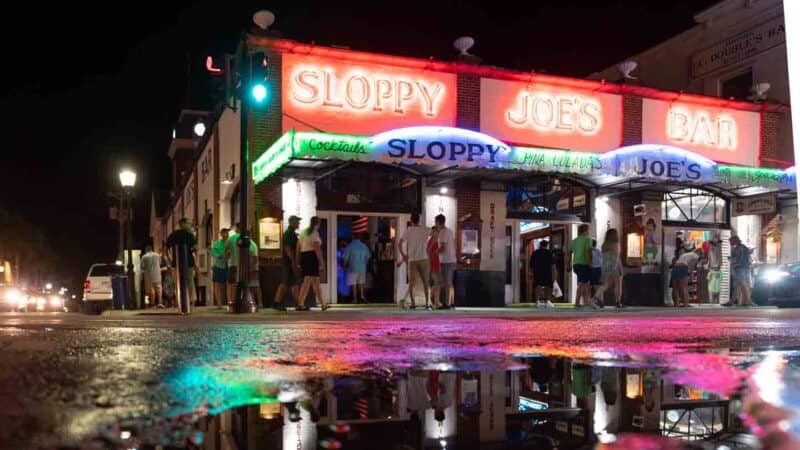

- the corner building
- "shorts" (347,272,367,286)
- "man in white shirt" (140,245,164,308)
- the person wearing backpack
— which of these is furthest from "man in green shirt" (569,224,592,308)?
"man in white shirt" (140,245,164,308)

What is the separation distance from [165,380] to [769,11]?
24434 mm

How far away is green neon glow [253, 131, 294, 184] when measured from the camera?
44.6 feet

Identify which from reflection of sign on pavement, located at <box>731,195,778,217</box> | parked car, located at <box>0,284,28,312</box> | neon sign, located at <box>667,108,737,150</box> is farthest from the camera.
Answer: parked car, located at <box>0,284,28,312</box>

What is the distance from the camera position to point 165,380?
3828mm

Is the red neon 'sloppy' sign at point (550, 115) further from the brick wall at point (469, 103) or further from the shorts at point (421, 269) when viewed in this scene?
the shorts at point (421, 269)

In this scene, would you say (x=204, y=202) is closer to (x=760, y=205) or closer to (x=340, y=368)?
(x=760, y=205)

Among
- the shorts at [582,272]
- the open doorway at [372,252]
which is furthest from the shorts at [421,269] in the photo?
the shorts at [582,272]

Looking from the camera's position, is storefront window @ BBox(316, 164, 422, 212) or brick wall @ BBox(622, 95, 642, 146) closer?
storefront window @ BBox(316, 164, 422, 212)

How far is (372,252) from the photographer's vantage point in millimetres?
17797

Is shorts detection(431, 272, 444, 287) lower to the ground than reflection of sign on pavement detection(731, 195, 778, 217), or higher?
lower

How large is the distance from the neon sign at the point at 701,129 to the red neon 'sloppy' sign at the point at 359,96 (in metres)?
7.17

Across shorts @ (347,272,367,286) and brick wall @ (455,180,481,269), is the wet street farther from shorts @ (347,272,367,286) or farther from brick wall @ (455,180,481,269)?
brick wall @ (455,180,481,269)

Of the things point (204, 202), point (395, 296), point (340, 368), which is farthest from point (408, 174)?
point (340, 368)

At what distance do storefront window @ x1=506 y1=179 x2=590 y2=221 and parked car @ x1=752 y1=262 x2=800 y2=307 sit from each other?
4.66 m
